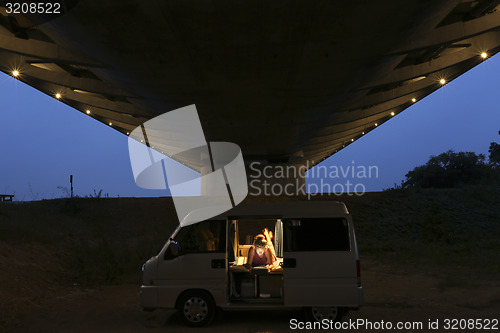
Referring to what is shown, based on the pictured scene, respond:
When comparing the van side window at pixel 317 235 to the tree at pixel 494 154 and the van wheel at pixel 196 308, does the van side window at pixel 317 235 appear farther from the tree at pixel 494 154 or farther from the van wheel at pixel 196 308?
the tree at pixel 494 154

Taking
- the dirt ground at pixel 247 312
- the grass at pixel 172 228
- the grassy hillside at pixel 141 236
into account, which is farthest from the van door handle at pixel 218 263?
the grass at pixel 172 228

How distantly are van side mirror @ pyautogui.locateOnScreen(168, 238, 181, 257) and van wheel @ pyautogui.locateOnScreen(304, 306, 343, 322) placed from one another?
103 inches

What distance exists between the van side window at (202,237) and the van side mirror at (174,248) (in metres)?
0.11

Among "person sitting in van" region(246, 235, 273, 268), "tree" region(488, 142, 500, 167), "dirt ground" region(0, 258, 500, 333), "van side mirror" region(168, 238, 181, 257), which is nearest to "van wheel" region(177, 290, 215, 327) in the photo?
"dirt ground" region(0, 258, 500, 333)

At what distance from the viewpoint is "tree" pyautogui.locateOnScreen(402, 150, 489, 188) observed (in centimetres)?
7281

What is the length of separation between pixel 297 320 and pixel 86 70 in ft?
65.2

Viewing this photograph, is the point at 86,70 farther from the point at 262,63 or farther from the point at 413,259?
the point at 413,259

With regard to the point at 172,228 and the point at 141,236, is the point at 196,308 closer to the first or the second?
the point at 141,236

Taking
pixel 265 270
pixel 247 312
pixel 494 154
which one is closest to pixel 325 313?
pixel 265 270

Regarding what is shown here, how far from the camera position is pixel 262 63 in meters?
17.5

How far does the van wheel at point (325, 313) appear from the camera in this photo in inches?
334

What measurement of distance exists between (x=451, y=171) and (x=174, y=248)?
76290 millimetres

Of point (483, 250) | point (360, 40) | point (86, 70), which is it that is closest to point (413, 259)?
point (483, 250)

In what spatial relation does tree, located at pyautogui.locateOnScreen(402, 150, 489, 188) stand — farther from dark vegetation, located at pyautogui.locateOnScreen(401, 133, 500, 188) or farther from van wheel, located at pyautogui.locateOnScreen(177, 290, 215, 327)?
van wheel, located at pyautogui.locateOnScreen(177, 290, 215, 327)
